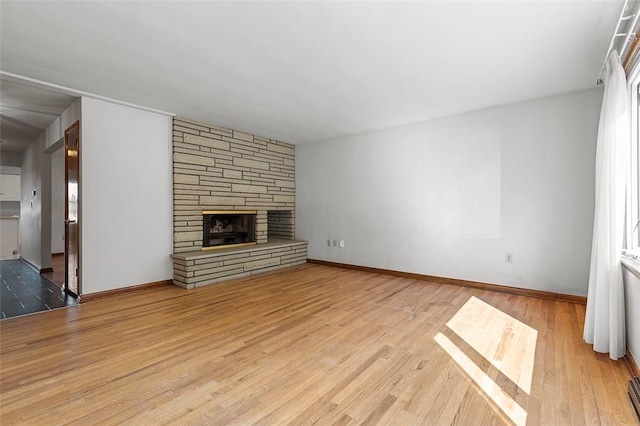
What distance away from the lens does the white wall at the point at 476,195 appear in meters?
3.63

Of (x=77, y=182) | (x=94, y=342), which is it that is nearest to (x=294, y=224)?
(x=77, y=182)

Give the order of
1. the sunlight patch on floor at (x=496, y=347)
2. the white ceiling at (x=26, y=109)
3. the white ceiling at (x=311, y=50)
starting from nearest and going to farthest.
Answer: the sunlight patch on floor at (x=496, y=347), the white ceiling at (x=311, y=50), the white ceiling at (x=26, y=109)

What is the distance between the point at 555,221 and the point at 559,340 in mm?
1775

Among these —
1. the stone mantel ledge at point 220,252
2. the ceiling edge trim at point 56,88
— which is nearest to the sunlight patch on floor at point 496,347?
the stone mantel ledge at point 220,252

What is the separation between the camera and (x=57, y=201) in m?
7.05

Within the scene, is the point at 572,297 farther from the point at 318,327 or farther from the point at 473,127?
the point at 318,327

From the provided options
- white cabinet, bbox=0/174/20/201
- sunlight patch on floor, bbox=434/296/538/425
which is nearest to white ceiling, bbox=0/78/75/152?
white cabinet, bbox=0/174/20/201

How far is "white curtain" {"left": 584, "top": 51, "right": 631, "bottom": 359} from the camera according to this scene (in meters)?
2.27

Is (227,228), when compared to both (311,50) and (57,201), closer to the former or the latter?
(311,50)

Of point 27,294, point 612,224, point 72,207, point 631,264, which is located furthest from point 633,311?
point 27,294

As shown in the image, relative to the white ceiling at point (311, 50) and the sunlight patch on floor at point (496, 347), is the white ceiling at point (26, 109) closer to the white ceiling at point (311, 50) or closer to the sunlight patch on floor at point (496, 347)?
the white ceiling at point (311, 50)

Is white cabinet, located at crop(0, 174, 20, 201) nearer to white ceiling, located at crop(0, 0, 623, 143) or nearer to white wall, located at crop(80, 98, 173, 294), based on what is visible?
white wall, located at crop(80, 98, 173, 294)

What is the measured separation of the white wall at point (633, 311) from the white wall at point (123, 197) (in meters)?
5.07

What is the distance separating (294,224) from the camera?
6559 mm
